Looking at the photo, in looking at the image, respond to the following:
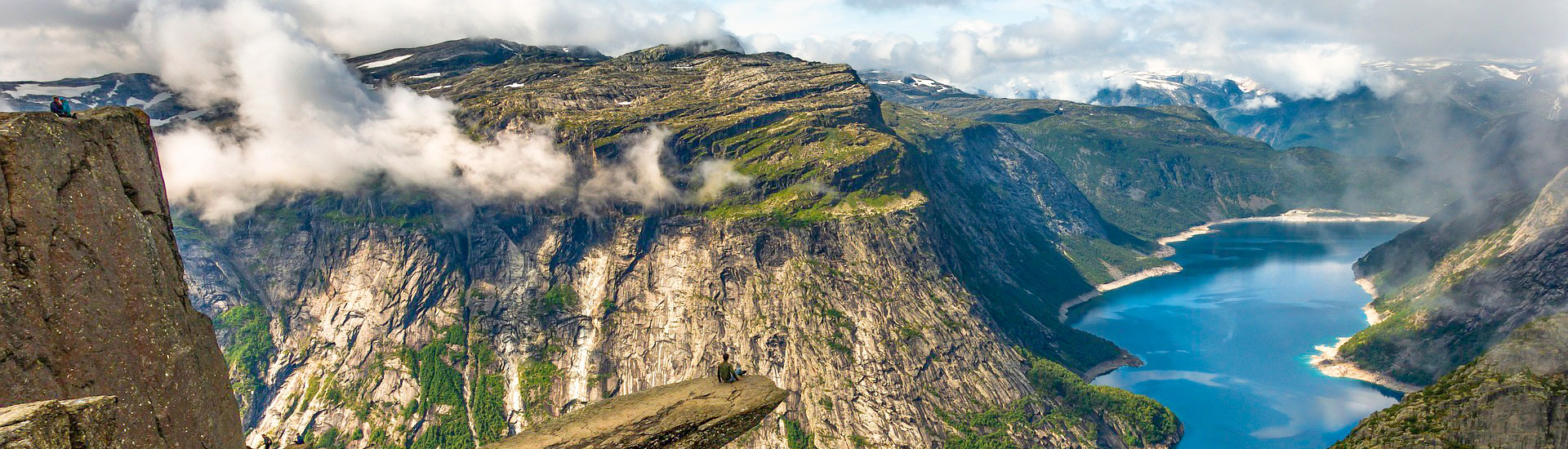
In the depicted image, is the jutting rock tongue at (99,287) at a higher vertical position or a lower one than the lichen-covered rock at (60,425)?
higher

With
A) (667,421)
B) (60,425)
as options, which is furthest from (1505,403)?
(60,425)

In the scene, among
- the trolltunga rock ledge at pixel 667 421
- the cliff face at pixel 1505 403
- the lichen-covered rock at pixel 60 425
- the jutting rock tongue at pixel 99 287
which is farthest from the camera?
the cliff face at pixel 1505 403

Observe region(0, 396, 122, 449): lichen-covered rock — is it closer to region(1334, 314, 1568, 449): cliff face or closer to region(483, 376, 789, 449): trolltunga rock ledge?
region(483, 376, 789, 449): trolltunga rock ledge

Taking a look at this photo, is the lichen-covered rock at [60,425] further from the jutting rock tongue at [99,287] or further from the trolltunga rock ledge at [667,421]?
the trolltunga rock ledge at [667,421]

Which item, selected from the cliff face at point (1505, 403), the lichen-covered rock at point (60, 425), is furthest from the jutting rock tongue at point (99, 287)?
the cliff face at point (1505, 403)

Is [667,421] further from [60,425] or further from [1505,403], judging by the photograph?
[1505,403]

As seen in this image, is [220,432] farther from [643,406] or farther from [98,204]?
[643,406]

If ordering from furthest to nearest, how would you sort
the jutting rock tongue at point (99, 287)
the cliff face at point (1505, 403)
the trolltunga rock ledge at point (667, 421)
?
the cliff face at point (1505, 403) < the trolltunga rock ledge at point (667, 421) < the jutting rock tongue at point (99, 287)
